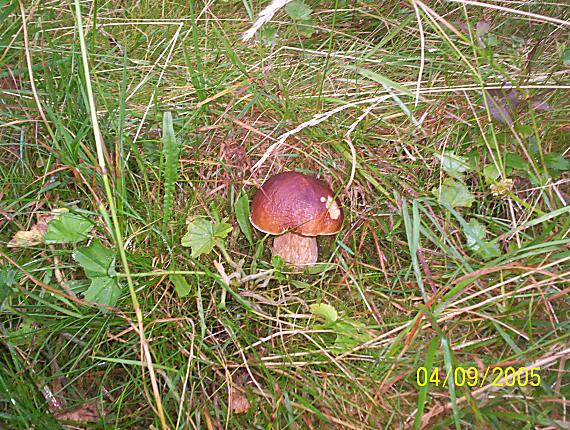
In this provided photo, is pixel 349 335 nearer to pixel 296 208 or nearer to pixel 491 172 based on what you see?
pixel 296 208

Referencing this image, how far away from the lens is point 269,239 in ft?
6.44

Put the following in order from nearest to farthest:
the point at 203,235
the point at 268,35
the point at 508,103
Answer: the point at 203,235, the point at 508,103, the point at 268,35

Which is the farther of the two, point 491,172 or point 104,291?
point 491,172

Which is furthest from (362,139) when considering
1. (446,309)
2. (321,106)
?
(446,309)

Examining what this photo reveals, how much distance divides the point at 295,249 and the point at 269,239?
0.47ft

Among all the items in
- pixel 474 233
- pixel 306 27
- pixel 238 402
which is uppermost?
pixel 306 27

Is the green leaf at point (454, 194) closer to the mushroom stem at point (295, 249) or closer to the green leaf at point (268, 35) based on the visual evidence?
the mushroom stem at point (295, 249)

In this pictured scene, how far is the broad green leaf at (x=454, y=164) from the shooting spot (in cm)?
187

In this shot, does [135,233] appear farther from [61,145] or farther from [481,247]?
[481,247]

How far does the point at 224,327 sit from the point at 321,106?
106 cm

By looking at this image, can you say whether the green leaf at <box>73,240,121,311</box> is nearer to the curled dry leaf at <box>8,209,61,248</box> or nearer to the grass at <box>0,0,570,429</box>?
the grass at <box>0,0,570,429</box>

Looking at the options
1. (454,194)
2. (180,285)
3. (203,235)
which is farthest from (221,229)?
(454,194)
